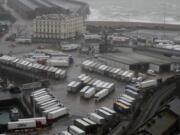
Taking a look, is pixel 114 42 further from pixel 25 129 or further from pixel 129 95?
pixel 25 129

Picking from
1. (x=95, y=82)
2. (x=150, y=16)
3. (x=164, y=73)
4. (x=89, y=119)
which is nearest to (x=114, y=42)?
(x=164, y=73)

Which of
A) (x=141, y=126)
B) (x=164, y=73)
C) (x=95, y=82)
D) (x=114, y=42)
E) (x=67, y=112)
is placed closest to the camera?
(x=141, y=126)

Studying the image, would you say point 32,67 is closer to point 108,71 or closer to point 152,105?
point 108,71

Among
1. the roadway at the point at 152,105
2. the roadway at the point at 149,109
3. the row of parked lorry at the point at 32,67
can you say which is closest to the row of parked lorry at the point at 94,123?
the roadway at the point at 149,109

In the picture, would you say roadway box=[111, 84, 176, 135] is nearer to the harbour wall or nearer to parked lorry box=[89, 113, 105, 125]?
parked lorry box=[89, 113, 105, 125]

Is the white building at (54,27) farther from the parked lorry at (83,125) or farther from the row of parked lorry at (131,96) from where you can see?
the parked lorry at (83,125)

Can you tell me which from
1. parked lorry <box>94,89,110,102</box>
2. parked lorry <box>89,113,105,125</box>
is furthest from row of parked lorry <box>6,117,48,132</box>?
parked lorry <box>94,89,110,102</box>
